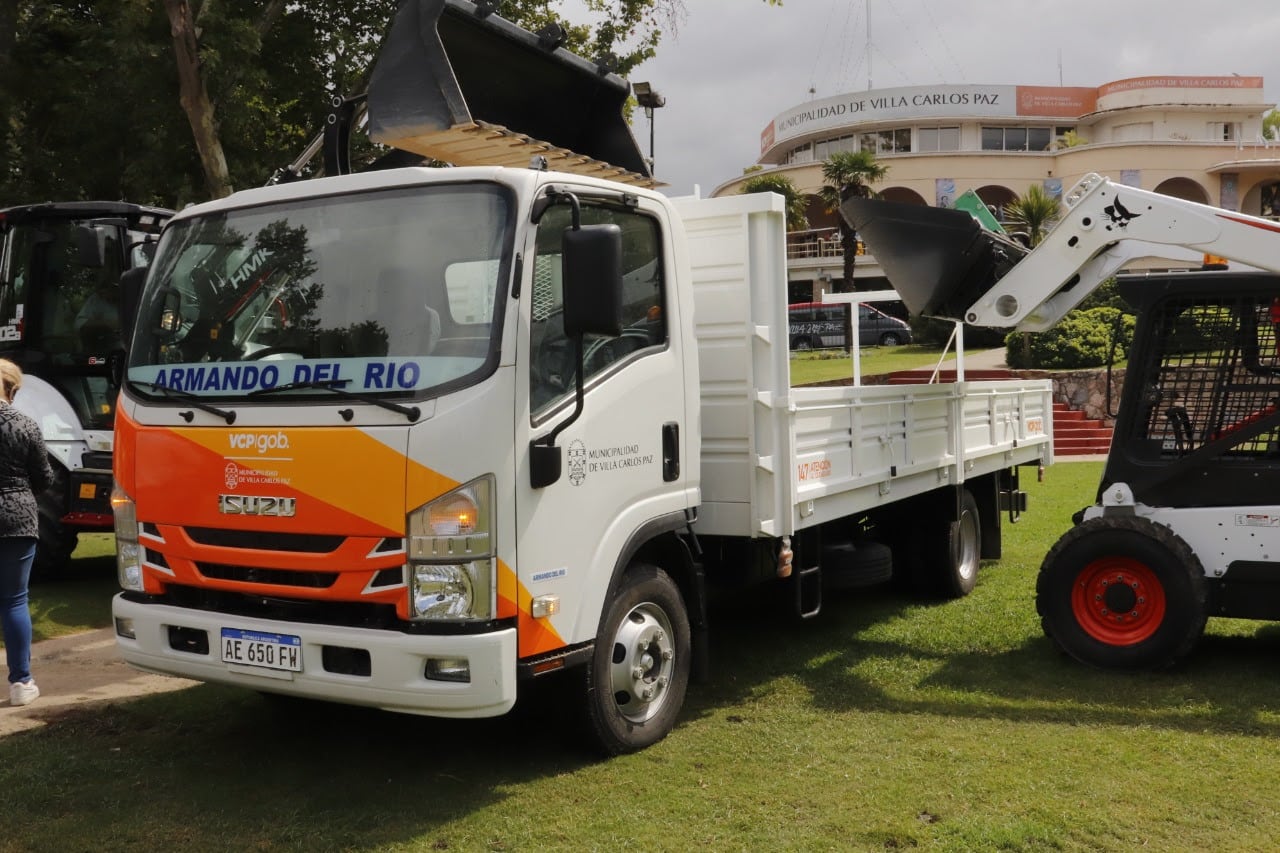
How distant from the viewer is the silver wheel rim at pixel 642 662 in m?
4.83

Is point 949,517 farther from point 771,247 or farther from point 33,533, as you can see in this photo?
point 33,533

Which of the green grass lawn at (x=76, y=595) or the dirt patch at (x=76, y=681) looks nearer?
the dirt patch at (x=76, y=681)

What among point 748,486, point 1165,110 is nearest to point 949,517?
point 748,486

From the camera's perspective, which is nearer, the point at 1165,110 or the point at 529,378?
the point at 529,378

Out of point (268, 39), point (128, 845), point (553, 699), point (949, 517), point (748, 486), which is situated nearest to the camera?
point (128, 845)

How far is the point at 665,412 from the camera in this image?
5.06 metres

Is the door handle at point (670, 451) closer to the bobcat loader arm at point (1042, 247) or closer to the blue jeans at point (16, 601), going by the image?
the bobcat loader arm at point (1042, 247)

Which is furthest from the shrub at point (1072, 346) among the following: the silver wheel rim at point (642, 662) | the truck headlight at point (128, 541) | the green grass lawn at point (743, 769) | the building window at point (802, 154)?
the building window at point (802, 154)

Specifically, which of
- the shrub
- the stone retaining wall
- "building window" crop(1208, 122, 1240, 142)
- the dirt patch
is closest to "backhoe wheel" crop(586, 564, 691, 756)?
the dirt patch

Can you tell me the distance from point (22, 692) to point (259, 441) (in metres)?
2.62

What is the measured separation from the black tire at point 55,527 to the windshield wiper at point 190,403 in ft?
14.7

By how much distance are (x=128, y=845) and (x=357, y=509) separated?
1.45 meters

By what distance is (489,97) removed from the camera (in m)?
6.23

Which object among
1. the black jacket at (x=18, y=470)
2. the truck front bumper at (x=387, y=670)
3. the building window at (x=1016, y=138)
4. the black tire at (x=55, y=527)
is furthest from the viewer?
the building window at (x=1016, y=138)
